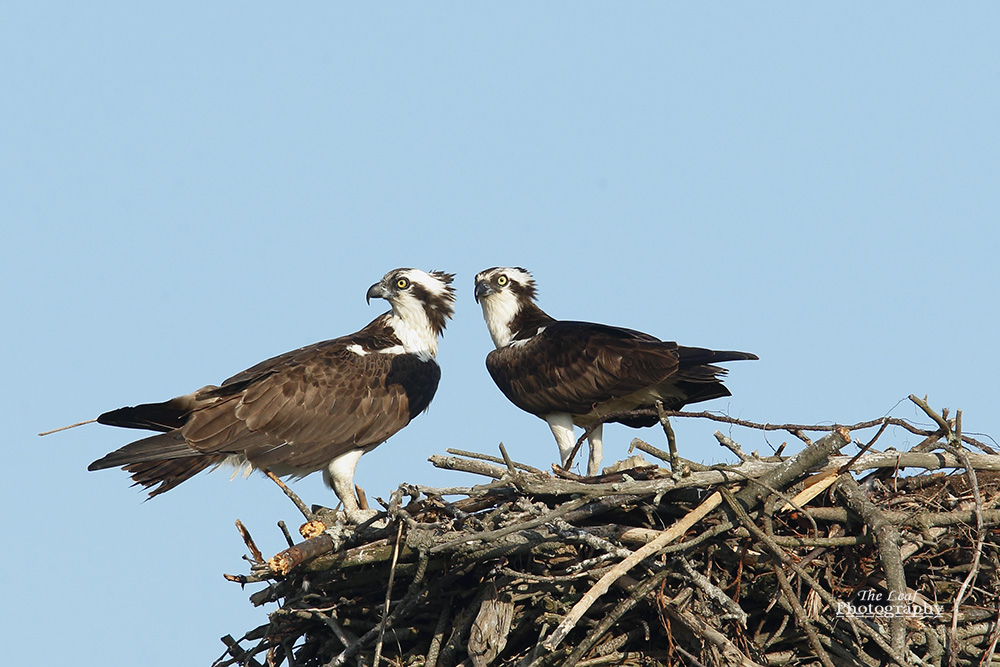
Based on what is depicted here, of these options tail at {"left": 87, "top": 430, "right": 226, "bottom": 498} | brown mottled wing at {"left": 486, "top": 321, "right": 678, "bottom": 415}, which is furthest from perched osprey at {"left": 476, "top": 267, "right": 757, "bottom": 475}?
tail at {"left": 87, "top": 430, "right": 226, "bottom": 498}

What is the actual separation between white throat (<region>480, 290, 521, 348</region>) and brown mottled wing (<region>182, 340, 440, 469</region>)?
1.19 m

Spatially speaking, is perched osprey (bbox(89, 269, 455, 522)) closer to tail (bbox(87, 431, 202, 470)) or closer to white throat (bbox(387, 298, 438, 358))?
tail (bbox(87, 431, 202, 470))

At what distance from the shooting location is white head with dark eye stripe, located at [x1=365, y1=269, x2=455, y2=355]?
1070 cm

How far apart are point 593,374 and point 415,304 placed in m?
2.07

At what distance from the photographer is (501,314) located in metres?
11.0

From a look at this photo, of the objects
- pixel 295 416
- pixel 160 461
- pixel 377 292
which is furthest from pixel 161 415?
pixel 377 292

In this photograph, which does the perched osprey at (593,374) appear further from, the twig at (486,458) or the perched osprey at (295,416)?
the twig at (486,458)

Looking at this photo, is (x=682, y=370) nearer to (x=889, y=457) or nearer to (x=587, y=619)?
(x=889, y=457)

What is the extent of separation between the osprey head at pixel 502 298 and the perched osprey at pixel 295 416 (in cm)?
90

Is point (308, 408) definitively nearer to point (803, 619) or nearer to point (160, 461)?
point (160, 461)

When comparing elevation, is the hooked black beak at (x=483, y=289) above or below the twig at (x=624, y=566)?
above

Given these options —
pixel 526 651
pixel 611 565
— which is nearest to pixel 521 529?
pixel 611 565

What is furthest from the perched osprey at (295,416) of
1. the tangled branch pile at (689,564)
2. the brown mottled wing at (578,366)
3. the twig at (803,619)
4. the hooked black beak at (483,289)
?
the twig at (803,619)

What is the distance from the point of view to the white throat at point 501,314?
35.9 feet
